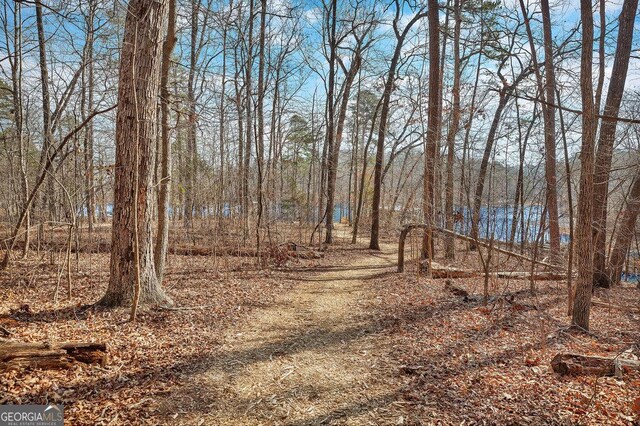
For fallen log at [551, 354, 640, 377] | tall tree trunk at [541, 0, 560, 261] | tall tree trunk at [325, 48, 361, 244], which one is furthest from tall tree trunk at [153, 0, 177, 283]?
tall tree trunk at [541, 0, 560, 261]

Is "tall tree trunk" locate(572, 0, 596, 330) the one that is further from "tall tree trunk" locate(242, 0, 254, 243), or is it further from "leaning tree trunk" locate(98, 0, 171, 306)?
"tall tree trunk" locate(242, 0, 254, 243)

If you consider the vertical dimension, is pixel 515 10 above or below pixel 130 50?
above

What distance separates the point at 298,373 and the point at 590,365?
10.1ft

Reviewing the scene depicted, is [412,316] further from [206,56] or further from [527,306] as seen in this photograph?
[206,56]

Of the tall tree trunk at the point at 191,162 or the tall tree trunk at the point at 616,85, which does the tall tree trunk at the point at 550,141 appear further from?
the tall tree trunk at the point at 191,162

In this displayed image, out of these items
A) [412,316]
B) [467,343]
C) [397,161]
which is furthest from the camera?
[397,161]

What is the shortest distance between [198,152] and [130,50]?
10031 millimetres

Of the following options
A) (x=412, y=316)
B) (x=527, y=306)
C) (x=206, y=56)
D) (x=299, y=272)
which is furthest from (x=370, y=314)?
(x=206, y=56)

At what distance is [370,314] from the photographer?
543cm

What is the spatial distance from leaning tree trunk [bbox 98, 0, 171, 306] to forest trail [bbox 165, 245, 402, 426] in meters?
1.79

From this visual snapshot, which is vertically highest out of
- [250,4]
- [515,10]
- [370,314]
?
[515,10]

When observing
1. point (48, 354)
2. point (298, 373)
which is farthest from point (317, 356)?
point (48, 354)

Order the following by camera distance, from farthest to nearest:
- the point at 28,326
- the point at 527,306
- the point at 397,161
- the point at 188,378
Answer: the point at 397,161 < the point at 527,306 < the point at 28,326 < the point at 188,378

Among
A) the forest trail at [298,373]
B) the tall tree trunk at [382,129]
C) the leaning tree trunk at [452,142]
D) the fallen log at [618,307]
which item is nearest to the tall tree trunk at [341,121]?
the tall tree trunk at [382,129]
